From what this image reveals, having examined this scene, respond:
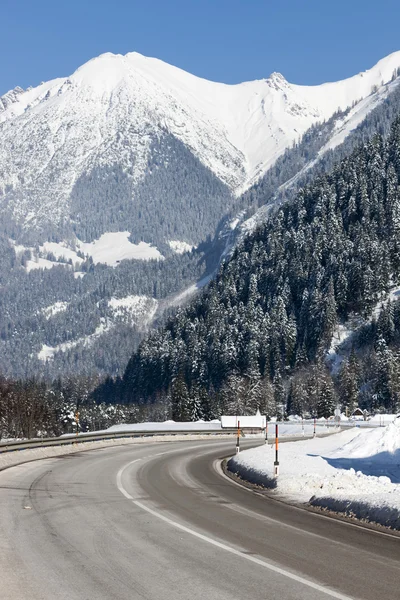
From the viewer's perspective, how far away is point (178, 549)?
12.4 m

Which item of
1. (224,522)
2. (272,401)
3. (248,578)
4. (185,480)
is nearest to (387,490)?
(224,522)

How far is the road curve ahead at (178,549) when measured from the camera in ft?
32.4

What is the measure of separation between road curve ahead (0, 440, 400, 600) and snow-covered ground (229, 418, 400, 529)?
92 cm

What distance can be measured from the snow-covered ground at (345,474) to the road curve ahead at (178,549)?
3.01 ft

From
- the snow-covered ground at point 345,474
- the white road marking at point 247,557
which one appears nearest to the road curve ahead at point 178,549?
the white road marking at point 247,557

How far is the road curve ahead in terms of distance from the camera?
9867 millimetres

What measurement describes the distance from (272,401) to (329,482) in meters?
119

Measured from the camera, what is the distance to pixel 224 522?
15.5 metres

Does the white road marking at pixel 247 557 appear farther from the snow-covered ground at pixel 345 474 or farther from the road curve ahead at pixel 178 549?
the snow-covered ground at pixel 345 474

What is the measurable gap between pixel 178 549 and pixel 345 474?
34.5 ft

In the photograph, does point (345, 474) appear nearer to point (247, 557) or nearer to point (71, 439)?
point (247, 557)

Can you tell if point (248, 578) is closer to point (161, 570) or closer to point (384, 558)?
point (161, 570)

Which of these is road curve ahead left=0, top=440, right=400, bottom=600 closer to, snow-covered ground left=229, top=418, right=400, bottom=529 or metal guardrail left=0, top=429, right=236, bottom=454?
snow-covered ground left=229, top=418, right=400, bottom=529

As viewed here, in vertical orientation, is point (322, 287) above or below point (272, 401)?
above
